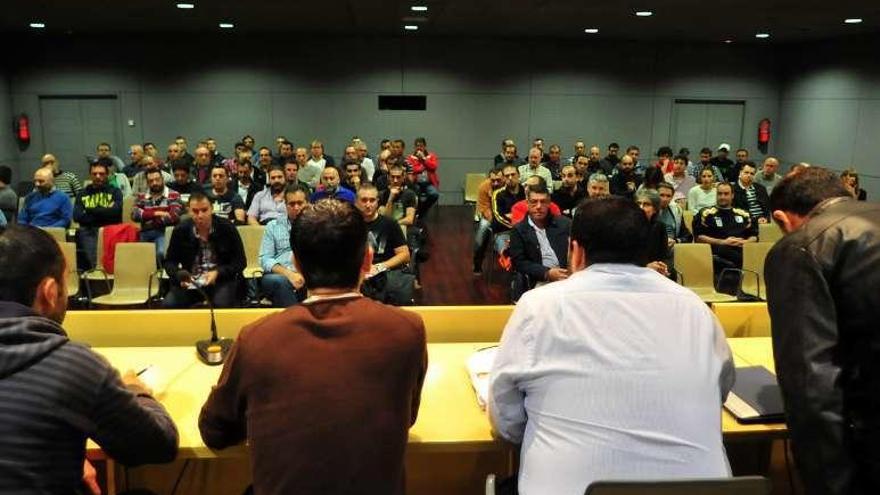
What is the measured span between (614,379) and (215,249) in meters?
3.61

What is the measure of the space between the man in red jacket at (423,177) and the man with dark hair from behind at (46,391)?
7220mm

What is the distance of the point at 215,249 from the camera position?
461 centimetres

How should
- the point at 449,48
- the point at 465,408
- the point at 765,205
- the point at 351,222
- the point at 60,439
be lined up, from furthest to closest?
the point at 449,48 < the point at 765,205 < the point at 465,408 < the point at 351,222 < the point at 60,439

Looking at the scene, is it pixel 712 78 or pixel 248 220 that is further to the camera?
pixel 712 78

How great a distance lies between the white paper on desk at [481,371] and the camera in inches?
86.2

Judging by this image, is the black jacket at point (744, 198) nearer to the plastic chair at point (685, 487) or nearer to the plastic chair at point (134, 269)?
the plastic chair at point (134, 269)

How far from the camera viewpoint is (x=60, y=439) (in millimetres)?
1403

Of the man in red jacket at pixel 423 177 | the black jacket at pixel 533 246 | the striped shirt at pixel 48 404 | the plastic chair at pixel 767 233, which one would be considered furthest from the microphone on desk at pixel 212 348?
the man in red jacket at pixel 423 177

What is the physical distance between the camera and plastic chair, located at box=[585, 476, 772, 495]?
1.44 meters

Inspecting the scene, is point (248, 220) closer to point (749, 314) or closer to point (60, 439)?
point (749, 314)

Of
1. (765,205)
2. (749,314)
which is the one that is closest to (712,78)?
(765,205)

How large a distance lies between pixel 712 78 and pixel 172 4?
9.28 meters

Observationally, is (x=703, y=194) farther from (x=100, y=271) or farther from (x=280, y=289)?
(x=100, y=271)

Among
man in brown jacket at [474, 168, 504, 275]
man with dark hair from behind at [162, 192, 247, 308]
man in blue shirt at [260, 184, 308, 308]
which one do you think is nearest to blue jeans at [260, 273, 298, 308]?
man in blue shirt at [260, 184, 308, 308]
